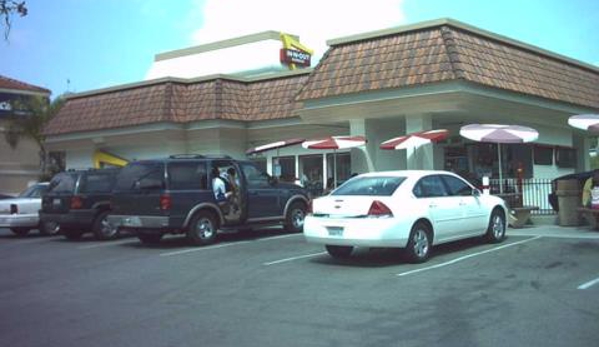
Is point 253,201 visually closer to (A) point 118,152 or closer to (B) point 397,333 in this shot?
(B) point 397,333

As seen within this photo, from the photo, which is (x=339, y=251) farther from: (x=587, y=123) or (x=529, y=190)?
(x=529, y=190)

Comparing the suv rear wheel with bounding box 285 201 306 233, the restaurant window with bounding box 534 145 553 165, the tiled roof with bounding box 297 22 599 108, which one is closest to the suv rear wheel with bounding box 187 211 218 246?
the suv rear wheel with bounding box 285 201 306 233

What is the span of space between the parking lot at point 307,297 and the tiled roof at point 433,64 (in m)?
5.87

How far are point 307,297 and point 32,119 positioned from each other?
105ft

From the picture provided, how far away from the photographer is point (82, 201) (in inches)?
645

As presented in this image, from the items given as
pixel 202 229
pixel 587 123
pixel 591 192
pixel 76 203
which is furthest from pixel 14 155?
pixel 591 192

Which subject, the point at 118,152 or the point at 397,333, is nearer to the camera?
the point at 397,333

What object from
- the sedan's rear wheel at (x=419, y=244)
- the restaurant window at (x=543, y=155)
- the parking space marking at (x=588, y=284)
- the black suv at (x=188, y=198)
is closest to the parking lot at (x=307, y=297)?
the parking space marking at (x=588, y=284)

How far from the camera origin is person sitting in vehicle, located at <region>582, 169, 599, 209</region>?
47.2ft

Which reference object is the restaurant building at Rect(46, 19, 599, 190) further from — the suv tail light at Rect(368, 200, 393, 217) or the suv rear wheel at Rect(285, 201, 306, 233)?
the suv tail light at Rect(368, 200, 393, 217)

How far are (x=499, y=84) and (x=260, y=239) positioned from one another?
8055 millimetres

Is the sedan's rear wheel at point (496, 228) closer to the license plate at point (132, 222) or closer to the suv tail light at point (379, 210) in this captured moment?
the suv tail light at point (379, 210)

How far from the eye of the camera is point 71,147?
29422mm

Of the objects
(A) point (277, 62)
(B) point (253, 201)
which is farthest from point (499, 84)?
(A) point (277, 62)
